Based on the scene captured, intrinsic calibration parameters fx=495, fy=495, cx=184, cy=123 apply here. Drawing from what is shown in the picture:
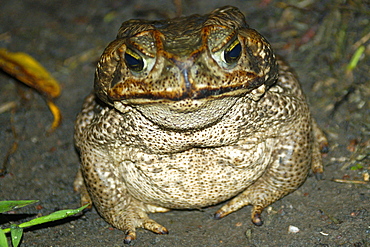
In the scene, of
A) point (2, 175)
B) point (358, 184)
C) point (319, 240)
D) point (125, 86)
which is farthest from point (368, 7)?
point (2, 175)

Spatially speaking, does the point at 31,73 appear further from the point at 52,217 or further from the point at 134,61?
the point at 134,61

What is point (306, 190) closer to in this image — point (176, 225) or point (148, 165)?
point (176, 225)

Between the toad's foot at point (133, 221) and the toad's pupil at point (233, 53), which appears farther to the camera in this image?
the toad's foot at point (133, 221)

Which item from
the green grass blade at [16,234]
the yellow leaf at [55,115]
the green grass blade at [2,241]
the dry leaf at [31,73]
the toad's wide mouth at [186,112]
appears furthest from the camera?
the dry leaf at [31,73]

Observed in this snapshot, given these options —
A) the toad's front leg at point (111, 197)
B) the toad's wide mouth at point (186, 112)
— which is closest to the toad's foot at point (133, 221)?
the toad's front leg at point (111, 197)

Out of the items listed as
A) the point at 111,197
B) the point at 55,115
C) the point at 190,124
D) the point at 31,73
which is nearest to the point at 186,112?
the point at 190,124

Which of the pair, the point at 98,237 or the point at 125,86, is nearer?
the point at 125,86

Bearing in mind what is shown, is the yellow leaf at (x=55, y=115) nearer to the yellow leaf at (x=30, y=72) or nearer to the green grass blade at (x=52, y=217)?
the yellow leaf at (x=30, y=72)
